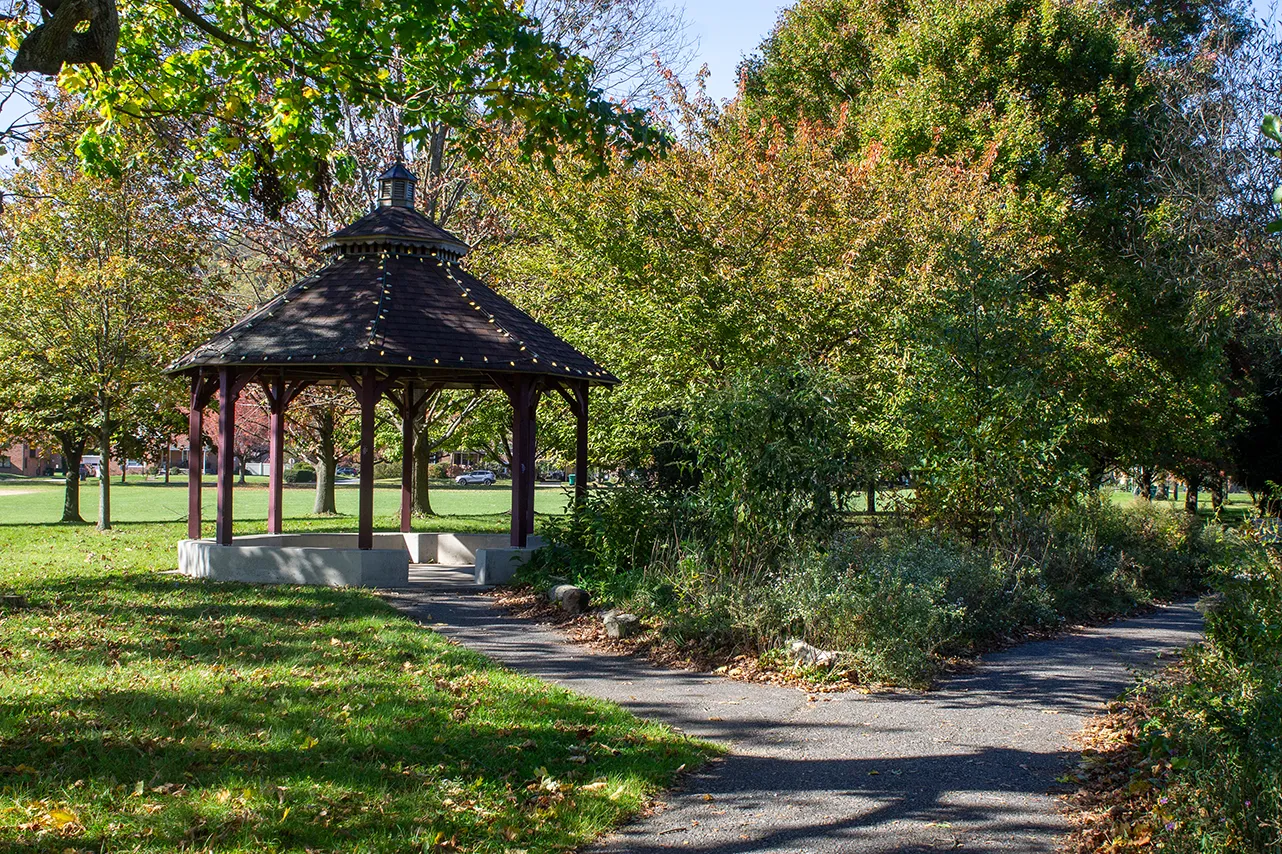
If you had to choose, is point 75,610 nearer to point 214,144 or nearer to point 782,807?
point 214,144

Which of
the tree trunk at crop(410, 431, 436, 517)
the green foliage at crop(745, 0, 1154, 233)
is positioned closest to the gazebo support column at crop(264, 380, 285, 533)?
the tree trunk at crop(410, 431, 436, 517)

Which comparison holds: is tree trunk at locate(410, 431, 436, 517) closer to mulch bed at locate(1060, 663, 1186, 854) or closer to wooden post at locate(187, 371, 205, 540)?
wooden post at locate(187, 371, 205, 540)

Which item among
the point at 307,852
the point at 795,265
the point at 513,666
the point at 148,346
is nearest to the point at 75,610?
the point at 513,666

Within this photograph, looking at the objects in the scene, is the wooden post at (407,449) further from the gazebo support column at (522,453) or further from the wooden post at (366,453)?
the wooden post at (366,453)

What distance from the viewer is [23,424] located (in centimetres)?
2222

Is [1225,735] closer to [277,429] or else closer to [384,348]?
[384,348]

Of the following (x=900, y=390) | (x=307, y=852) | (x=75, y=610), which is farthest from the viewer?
(x=900, y=390)

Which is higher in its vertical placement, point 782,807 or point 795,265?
point 795,265

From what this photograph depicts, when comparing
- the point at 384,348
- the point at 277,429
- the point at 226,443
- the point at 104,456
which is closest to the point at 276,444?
the point at 277,429

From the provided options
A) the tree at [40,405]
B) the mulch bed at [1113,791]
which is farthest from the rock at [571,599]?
the tree at [40,405]

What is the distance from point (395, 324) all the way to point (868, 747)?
945cm

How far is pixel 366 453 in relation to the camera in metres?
13.5

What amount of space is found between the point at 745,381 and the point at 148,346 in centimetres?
1521

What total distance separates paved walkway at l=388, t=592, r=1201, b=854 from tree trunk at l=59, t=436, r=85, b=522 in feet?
62.9
